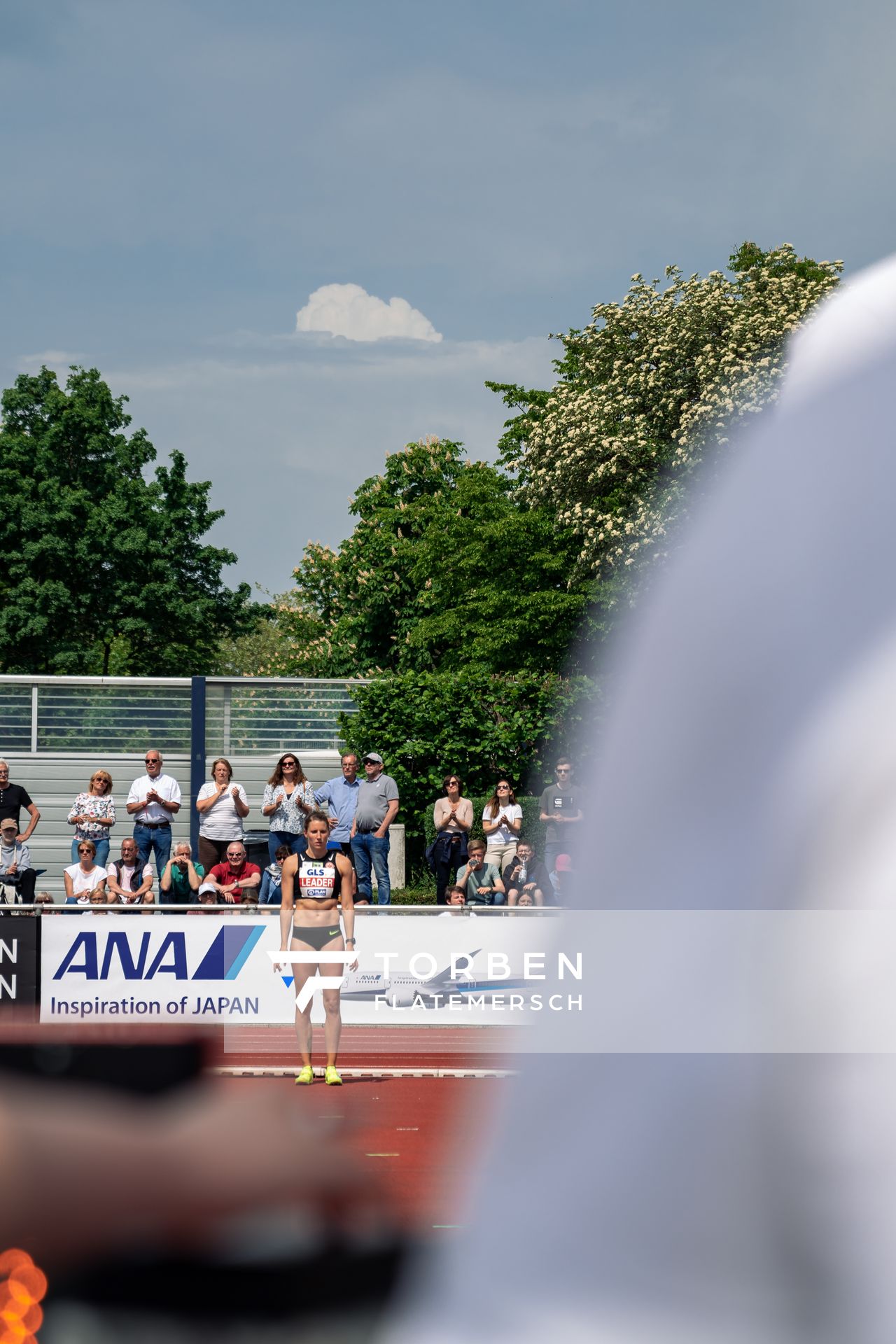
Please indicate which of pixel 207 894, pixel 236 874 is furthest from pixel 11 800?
pixel 207 894

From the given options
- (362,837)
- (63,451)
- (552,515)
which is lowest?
(362,837)

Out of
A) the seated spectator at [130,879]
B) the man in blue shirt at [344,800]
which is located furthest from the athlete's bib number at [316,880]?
the man in blue shirt at [344,800]

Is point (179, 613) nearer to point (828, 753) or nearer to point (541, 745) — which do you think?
point (541, 745)

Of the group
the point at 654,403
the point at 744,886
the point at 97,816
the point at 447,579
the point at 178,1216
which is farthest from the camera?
the point at 447,579

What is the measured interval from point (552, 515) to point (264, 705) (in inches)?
561

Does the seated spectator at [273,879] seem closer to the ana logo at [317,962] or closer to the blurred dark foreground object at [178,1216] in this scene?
the ana logo at [317,962]

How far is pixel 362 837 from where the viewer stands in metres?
17.2

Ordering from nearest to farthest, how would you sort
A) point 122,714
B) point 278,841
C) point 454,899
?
point 454,899, point 278,841, point 122,714

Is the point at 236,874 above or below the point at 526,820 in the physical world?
below

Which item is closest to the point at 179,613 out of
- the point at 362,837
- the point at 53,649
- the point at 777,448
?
the point at 53,649

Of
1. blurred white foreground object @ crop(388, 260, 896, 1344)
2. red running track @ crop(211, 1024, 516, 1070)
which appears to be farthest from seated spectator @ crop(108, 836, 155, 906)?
blurred white foreground object @ crop(388, 260, 896, 1344)

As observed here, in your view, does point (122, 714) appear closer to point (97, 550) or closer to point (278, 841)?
point (278, 841)

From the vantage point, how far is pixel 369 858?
17250 mm

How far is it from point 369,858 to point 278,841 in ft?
3.93
